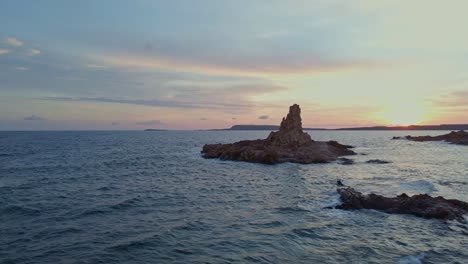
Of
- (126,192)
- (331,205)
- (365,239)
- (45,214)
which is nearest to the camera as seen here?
(365,239)

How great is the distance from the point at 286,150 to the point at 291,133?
845 cm

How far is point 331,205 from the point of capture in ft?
106

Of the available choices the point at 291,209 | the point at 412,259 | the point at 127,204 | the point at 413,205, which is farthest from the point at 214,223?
the point at 413,205

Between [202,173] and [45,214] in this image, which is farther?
[202,173]

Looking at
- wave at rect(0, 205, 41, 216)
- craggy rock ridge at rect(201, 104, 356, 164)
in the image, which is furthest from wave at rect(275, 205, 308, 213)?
craggy rock ridge at rect(201, 104, 356, 164)

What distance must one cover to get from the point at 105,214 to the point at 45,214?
16.1ft

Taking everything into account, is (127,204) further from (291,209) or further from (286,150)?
(286,150)

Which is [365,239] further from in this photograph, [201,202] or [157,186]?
[157,186]

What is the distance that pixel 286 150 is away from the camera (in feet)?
245

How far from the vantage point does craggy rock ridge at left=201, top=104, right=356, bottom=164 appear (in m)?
68.6

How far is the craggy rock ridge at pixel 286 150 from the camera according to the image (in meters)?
68.6

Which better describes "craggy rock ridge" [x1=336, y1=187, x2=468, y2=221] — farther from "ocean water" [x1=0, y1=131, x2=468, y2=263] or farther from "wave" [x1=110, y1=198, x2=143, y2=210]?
"wave" [x1=110, y1=198, x2=143, y2=210]

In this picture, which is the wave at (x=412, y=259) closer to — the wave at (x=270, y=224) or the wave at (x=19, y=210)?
the wave at (x=270, y=224)

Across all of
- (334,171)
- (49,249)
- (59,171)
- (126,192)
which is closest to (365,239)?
(49,249)
